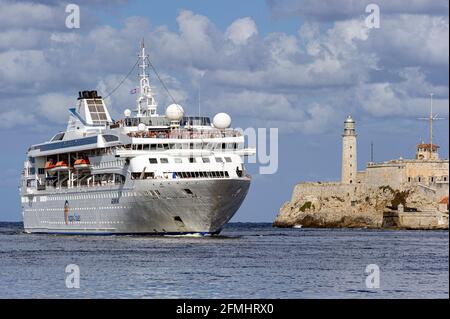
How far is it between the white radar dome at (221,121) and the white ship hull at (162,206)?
6024 mm

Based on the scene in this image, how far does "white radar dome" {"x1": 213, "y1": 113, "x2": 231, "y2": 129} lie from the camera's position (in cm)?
8125

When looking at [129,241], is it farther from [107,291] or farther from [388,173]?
[388,173]

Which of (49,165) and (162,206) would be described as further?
(49,165)

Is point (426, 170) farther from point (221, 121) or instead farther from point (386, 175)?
point (221, 121)

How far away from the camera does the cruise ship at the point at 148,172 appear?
75688 millimetres

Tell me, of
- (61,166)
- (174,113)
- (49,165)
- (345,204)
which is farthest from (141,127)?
(345,204)

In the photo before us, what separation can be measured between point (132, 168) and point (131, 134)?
252 cm

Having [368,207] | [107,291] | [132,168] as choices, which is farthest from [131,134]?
[368,207]

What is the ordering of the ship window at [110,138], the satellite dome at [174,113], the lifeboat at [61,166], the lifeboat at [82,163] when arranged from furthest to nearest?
the lifeboat at [61,166] < the lifeboat at [82,163] < the ship window at [110,138] < the satellite dome at [174,113]

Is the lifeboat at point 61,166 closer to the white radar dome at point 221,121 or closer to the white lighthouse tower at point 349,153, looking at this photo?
the white radar dome at point 221,121

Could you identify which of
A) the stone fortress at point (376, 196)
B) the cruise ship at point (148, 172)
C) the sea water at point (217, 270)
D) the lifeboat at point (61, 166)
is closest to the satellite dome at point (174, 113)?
the cruise ship at point (148, 172)

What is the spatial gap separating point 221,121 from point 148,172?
22.5 feet

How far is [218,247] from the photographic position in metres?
67.9

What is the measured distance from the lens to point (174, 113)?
82.2m
